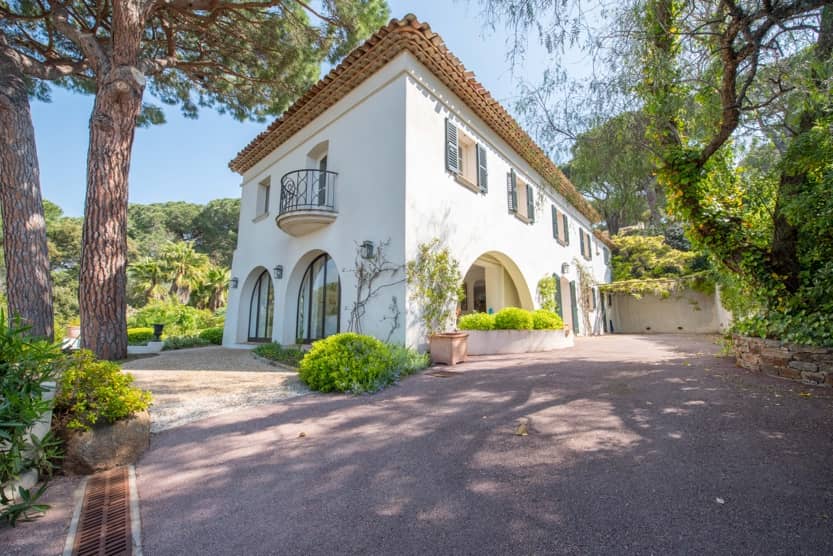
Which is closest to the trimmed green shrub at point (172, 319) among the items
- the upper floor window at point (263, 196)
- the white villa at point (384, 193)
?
the white villa at point (384, 193)

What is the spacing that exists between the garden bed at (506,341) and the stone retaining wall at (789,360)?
361 centimetres

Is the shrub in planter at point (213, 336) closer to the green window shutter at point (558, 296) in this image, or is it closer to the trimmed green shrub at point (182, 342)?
the trimmed green shrub at point (182, 342)

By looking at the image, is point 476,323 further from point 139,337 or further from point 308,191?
point 139,337

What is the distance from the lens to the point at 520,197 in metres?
11.3

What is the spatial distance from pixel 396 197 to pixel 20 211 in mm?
6732

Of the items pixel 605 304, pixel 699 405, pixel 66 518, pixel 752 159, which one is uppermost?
pixel 752 159

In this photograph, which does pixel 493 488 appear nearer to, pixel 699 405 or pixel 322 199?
pixel 699 405

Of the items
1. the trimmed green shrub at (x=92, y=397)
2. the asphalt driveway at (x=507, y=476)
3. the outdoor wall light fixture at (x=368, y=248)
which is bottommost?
the asphalt driveway at (x=507, y=476)

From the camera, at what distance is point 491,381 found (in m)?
4.94

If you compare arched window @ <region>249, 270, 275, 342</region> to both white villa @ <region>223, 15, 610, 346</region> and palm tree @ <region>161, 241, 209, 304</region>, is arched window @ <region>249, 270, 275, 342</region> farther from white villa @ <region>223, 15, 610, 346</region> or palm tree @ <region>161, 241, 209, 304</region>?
palm tree @ <region>161, 241, 209, 304</region>

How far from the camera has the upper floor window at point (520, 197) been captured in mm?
10289

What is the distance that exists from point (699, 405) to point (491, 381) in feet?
7.37

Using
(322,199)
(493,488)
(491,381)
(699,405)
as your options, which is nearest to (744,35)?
(699,405)

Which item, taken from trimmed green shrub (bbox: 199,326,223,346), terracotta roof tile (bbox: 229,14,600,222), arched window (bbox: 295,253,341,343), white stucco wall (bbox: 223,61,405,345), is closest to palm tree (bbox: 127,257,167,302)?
trimmed green shrub (bbox: 199,326,223,346)
